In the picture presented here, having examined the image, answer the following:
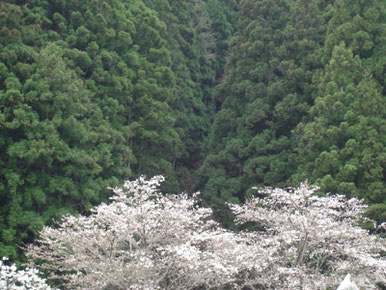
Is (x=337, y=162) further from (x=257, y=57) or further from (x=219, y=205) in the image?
(x=257, y=57)

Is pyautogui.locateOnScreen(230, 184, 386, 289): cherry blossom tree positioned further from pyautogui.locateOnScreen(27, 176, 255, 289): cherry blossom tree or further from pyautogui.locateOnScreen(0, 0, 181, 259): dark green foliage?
pyautogui.locateOnScreen(0, 0, 181, 259): dark green foliage

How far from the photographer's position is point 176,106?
19094mm

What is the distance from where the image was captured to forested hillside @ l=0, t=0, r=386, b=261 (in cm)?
1154

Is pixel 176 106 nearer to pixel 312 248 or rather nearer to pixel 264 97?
pixel 264 97

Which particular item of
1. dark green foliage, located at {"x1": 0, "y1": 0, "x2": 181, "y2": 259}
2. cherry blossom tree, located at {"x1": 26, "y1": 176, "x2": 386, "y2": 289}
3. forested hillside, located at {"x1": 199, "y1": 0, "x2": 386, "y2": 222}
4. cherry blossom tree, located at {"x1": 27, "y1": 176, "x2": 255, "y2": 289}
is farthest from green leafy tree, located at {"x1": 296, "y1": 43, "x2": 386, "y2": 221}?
cherry blossom tree, located at {"x1": 27, "y1": 176, "x2": 255, "y2": 289}

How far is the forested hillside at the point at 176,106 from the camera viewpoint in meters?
11.5

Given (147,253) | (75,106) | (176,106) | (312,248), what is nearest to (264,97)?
(176,106)

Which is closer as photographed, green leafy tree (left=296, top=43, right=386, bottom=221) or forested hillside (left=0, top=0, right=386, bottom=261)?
forested hillside (left=0, top=0, right=386, bottom=261)

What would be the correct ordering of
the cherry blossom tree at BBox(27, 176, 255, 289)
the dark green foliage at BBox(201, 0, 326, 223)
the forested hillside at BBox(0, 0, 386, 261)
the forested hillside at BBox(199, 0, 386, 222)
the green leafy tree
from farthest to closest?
the dark green foliage at BBox(201, 0, 326, 223) → the forested hillside at BBox(199, 0, 386, 222) → the green leafy tree → the forested hillside at BBox(0, 0, 386, 261) → the cherry blossom tree at BBox(27, 176, 255, 289)

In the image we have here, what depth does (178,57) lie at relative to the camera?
19484mm

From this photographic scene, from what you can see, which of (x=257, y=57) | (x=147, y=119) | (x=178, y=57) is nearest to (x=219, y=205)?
(x=147, y=119)

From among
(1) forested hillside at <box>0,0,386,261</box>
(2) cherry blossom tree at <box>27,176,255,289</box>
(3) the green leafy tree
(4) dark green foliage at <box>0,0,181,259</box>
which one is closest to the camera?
(2) cherry blossom tree at <box>27,176,255,289</box>

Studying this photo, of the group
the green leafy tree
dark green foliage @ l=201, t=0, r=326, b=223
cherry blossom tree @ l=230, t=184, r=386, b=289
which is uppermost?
dark green foliage @ l=201, t=0, r=326, b=223

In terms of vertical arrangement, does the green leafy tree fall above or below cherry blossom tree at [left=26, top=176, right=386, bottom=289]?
above
